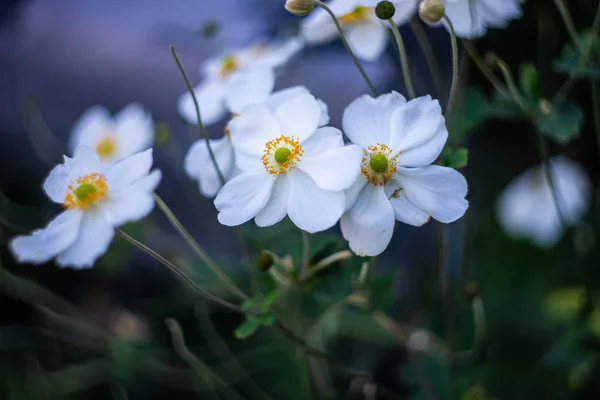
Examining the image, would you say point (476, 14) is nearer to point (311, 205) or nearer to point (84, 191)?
point (311, 205)

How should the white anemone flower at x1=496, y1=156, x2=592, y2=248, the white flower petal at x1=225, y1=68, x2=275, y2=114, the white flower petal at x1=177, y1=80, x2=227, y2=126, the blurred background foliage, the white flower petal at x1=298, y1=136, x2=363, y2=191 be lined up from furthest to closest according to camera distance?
the white anemone flower at x1=496, y1=156, x2=592, y2=248 → the blurred background foliage → the white flower petal at x1=177, y1=80, x2=227, y2=126 → the white flower petal at x1=225, y1=68, x2=275, y2=114 → the white flower petal at x1=298, y1=136, x2=363, y2=191

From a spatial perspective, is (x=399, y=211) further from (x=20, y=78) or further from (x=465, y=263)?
(x=20, y=78)

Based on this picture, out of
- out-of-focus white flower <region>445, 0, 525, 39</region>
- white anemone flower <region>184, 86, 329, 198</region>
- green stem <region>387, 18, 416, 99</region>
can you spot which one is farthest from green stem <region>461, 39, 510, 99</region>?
white anemone flower <region>184, 86, 329, 198</region>

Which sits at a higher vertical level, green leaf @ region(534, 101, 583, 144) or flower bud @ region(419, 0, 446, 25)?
flower bud @ region(419, 0, 446, 25)

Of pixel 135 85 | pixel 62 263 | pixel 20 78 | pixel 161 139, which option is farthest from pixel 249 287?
pixel 20 78

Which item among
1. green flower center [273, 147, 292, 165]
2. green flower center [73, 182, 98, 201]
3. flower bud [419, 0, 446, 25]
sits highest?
flower bud [419, 0, 446, 25]

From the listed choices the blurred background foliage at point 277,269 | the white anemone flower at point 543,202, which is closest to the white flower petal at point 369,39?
the blurred background foliage at point 277,269

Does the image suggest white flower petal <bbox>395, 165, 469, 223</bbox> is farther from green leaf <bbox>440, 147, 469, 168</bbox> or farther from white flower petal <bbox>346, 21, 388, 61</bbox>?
white flower petal <bbox>346, 21, 388, 61</bbox>
